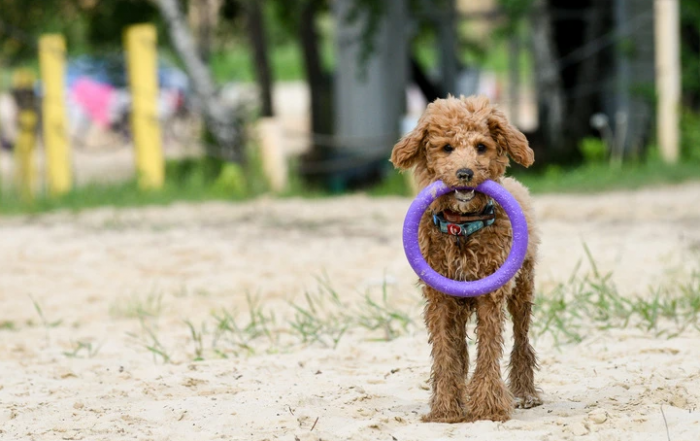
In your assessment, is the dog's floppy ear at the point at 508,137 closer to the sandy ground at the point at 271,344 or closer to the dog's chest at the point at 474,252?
the dog's chest at the point at 474,252

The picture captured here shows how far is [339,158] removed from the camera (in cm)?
1512

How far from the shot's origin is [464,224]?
4223 mm

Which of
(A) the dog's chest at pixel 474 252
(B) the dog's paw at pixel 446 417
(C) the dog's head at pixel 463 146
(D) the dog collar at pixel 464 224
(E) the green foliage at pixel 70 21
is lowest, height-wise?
(B) the dog's paw at pixel 446 417

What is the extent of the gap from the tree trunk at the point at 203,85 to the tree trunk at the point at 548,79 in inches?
158

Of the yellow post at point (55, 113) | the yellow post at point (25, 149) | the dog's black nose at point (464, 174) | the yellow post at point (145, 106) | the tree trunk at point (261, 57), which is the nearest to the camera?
the dog's black nose at point (464, 174)

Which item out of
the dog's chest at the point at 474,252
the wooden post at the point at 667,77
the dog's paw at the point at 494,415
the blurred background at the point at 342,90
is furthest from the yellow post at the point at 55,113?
the dog's paw at the point at 494,415

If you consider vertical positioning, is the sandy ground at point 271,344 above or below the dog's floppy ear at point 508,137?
below

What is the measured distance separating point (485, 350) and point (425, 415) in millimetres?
350

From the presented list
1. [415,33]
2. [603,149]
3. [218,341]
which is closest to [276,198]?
[603,149]

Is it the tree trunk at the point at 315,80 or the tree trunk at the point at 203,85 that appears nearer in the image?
the tree trunk at the point at 203,85

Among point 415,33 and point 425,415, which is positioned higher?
point 415,33

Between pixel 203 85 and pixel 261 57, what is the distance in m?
4.09

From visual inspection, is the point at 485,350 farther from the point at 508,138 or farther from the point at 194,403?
the point at 194,403

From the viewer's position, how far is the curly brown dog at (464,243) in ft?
13.7
